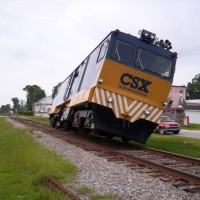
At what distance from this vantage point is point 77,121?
51.4ft

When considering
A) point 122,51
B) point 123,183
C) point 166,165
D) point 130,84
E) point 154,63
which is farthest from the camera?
point 154,63

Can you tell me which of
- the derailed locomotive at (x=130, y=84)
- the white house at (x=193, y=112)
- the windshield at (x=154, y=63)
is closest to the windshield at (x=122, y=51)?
the derailed locomotive at (x=130, y=84)

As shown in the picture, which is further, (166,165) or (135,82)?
(135,82)

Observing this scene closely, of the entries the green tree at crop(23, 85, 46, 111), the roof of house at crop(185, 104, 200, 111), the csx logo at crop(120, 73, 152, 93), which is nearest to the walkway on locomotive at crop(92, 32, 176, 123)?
the csx logo at crop(120, 73, 152, 93)

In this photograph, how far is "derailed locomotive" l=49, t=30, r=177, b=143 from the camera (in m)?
12.2

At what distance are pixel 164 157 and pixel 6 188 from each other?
5828 millimetres

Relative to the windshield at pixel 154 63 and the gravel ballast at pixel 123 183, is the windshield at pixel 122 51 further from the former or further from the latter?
the gravel ballast at pixel 123 183

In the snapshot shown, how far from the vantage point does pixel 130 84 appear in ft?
41.1

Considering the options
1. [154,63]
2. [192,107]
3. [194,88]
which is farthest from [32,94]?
[154,63]

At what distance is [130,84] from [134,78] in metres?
0.26

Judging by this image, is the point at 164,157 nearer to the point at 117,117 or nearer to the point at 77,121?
the point at 117,117

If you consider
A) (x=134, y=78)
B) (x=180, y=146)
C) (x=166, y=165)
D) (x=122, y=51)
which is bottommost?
(x=166, y=165)

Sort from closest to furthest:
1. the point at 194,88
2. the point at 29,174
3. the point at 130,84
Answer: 1. the point at 29,174
2. the point at 130,84
3. the point at 194,88

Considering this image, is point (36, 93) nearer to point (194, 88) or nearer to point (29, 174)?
point (194, 88)
